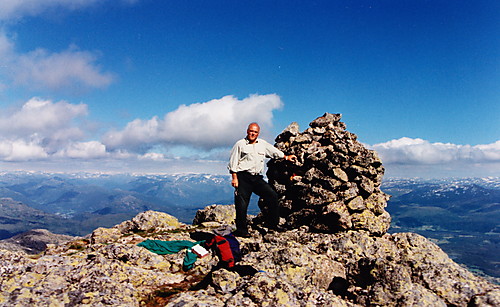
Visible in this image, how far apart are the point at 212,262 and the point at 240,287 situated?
3700mm

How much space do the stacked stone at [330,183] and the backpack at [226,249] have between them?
6.17 meters

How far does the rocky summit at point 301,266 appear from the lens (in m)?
8.10

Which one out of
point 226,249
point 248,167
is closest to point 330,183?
point 248,167

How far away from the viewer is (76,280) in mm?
8711

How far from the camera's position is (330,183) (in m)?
17.5

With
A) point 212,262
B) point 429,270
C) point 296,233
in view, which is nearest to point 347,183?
point 296,233

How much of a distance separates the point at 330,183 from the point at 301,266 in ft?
27.2

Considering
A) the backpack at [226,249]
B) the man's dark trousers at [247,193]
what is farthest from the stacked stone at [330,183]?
the backpack at [226,249]

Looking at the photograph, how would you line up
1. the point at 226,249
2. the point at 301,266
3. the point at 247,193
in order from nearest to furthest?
1. the point at 301,266
2. the point at 226,249
3. the point at 247,193

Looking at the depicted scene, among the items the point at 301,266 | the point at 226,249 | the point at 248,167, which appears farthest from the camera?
the point at 248,167

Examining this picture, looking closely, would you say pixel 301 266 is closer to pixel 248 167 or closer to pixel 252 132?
pixel 248 167

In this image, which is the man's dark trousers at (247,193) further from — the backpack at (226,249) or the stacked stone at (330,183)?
the stacked stone at (330,183)

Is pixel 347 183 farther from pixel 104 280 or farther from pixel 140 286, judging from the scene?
pixel 104 280

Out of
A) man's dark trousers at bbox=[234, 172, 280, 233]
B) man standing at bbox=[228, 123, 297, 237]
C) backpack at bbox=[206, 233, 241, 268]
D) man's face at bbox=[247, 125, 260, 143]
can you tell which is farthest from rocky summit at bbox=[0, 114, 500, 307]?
man's face at bbox=[247, 125, 260, 143]
